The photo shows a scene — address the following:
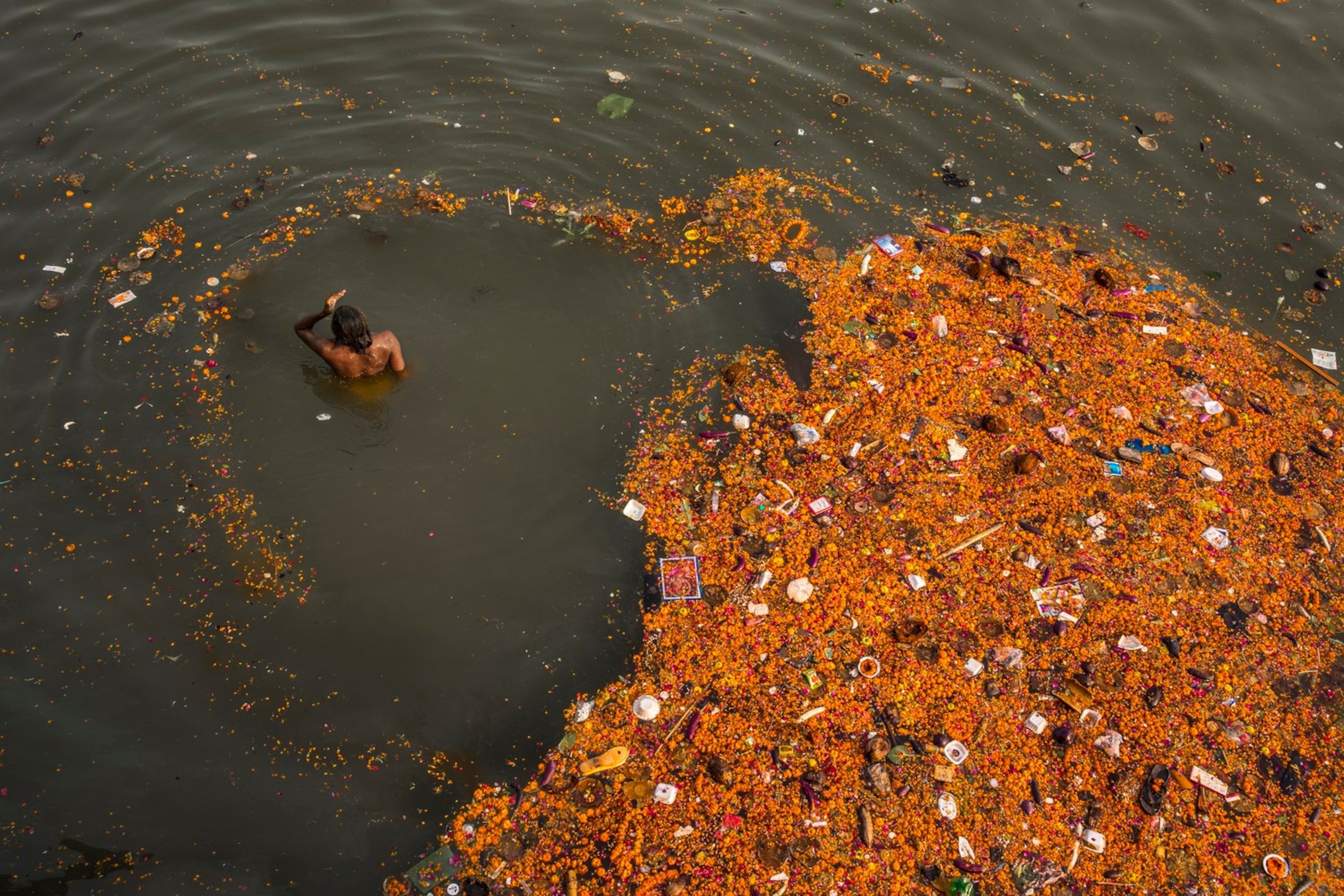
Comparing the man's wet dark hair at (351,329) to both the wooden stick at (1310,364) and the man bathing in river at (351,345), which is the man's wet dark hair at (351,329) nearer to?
the man bathing in river at (351,345)

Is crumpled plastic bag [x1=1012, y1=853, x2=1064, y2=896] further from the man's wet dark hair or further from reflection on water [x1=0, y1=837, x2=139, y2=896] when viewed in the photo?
the man's wet dark hair

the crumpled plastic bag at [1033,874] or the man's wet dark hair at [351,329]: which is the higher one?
the man's wet dark hair at [351,329]

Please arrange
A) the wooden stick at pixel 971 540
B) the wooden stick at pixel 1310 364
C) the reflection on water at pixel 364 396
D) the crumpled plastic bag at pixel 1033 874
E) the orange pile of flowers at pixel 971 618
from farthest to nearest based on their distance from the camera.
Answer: the wooden stick at pixel 1310 364 → the reflection on water at pixel 364 396 → the wooden stick at pixel 971 540 → the orange pile of flowers at pixel 971 618 → the crumpled plastic bag at pixel 1033 874

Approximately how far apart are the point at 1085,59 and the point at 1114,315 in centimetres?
407

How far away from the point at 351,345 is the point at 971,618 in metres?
4.96

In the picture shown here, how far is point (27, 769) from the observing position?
214 inches

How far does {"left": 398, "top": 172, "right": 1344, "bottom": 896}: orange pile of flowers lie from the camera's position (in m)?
5.14

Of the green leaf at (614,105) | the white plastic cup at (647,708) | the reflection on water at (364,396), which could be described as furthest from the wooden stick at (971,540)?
the green leaf at (614,105)

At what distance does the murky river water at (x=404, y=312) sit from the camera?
18.2 ft

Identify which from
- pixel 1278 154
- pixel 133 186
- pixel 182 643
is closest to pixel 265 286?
pixel 133 186

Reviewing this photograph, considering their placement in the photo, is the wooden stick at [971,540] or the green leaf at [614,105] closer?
the wooden stick at [971,540]

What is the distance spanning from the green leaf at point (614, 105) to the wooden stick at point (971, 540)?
5670 mm

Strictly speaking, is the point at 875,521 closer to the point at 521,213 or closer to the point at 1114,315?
the point at 1114,315

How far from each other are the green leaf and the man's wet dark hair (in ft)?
13.2
